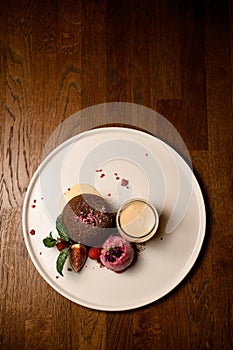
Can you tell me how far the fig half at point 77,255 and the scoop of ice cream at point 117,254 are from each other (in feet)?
0.14

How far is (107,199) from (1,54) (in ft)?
1.68

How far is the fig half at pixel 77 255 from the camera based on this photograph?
3.80ft

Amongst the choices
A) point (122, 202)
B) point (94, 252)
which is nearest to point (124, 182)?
point (122, 202)

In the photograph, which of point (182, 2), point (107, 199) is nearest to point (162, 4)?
point (182, 2)

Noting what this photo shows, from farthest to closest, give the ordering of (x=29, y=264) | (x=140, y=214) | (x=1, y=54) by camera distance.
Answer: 1. (x=1, y=54)
2. (x=29, y=264)
3. (x=140, y=214)

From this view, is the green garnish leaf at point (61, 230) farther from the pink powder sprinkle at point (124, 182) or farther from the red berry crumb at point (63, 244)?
the pink powder sprinkle at point (124, 182)

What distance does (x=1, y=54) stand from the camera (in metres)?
1.35

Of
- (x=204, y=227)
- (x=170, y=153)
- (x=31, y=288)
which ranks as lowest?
(x=31, y=288)

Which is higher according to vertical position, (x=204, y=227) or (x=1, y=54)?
(x=1, y=54)

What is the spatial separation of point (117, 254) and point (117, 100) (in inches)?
16.9

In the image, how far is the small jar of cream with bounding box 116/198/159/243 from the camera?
1.13 metres

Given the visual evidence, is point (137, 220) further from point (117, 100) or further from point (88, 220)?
point (117, 100)

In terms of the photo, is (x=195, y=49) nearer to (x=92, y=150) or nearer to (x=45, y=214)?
(x=92, y=150)

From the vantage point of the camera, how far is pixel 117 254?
3.69 feet
